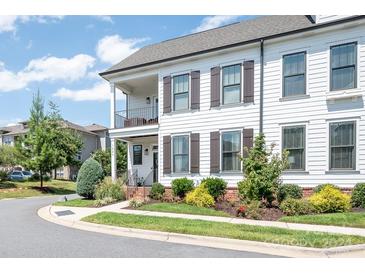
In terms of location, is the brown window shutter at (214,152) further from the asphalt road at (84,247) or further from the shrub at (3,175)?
the shrub at (3,175)

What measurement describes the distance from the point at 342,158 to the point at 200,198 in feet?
18.9

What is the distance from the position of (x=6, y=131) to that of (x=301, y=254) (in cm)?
5778

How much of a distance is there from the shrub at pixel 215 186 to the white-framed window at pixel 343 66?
5.91m

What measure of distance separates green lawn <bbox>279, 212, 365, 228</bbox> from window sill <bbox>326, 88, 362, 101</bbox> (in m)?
4.47

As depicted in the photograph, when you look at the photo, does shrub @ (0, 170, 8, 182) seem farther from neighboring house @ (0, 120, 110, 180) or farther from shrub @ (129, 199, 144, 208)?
shrub @ (129, 199, 144, 208)

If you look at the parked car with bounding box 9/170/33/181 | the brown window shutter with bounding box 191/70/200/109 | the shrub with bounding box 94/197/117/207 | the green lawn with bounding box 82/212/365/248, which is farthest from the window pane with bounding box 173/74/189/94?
the parked car with bounding box 9/170/33/181

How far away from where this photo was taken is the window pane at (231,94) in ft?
46.8

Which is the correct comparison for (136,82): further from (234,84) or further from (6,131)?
(6,131)

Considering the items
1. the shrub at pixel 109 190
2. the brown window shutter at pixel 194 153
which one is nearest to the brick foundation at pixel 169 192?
the shrub at pixel 109 190

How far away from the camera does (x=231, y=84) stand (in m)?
14.4

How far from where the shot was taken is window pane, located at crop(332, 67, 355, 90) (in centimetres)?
1199

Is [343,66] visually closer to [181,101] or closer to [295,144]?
[295,144]

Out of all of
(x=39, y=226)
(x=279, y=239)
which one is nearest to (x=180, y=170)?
(x=39, y=226)

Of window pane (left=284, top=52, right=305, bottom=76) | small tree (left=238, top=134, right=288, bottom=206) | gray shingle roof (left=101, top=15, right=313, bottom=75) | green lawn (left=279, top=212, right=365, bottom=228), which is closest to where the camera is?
green lawn (left=279, top=212, right=365, bottom=228)
